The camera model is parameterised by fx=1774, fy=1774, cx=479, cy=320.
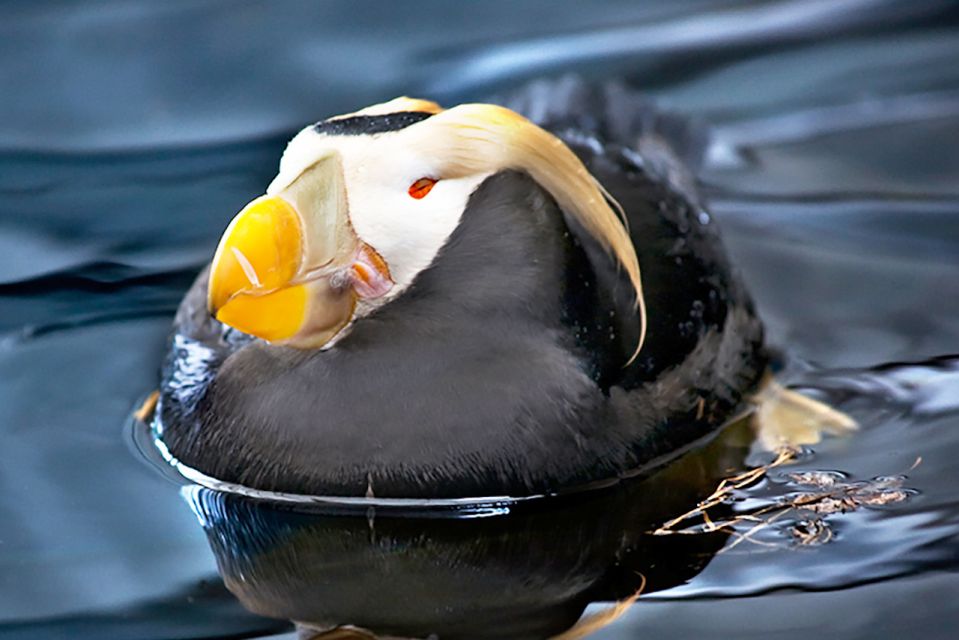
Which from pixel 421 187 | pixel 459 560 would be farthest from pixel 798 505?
pixel 421 187

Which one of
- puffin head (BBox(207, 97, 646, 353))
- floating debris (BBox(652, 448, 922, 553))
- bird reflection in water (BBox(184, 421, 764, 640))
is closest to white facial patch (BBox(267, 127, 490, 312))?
puffin head (BBox(207, 97, 646, 353))

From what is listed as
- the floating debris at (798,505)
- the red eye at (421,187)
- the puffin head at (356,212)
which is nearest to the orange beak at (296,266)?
the puffin head at (356,212)

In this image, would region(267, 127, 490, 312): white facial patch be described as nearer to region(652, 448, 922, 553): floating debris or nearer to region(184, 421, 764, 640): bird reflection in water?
region(184, 421, 764, 640): bird reflection in water

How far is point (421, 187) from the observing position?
3010 mm

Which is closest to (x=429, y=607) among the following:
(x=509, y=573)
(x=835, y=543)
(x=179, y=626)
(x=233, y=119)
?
(x=509, y=573)

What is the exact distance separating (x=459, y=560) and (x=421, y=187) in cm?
64

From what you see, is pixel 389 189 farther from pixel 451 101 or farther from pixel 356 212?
pixel 451 101

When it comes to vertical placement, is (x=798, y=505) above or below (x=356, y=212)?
below

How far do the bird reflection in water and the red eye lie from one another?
1.83 ft

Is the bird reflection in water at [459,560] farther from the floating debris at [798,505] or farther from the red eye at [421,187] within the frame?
the red eye at [421,187]

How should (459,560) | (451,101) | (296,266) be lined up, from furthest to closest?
(451,101) < (459,560) < (296,266)

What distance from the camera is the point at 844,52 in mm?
5445

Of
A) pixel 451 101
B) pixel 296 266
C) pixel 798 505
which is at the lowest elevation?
pixel 798 505

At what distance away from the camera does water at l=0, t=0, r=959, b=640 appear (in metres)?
2.93
